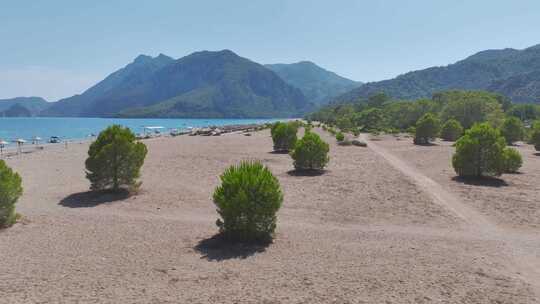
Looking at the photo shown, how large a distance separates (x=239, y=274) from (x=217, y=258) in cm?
101

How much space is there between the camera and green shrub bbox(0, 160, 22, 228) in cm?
988

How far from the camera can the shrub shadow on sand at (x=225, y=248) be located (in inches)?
319

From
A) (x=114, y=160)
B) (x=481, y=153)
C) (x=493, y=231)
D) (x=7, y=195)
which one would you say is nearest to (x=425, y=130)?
(x=481, y=153)

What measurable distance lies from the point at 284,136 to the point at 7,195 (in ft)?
73.1

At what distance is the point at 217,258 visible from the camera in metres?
7.95

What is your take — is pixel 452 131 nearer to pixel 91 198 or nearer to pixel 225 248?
pixel 91 198

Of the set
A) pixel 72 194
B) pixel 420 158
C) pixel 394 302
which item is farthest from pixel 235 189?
pixel 420 158

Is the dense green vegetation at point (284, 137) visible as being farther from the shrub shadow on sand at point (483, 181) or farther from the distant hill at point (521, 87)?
the distant hill at point (521, 87)

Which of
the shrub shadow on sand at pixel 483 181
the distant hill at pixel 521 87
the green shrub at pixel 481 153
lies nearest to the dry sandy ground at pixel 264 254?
the shrub shadow on sand at pixel 483 181

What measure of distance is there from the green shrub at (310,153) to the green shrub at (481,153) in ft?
20.3

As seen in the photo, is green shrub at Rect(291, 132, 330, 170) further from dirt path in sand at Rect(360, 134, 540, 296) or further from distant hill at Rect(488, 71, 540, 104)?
distant hill at Rect(488, 71, 540, 104)

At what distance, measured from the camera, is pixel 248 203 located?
28.8 feet

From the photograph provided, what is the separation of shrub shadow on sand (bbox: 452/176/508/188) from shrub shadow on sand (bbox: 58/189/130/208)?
45.5 feet

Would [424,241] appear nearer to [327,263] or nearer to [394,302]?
[327,263]
